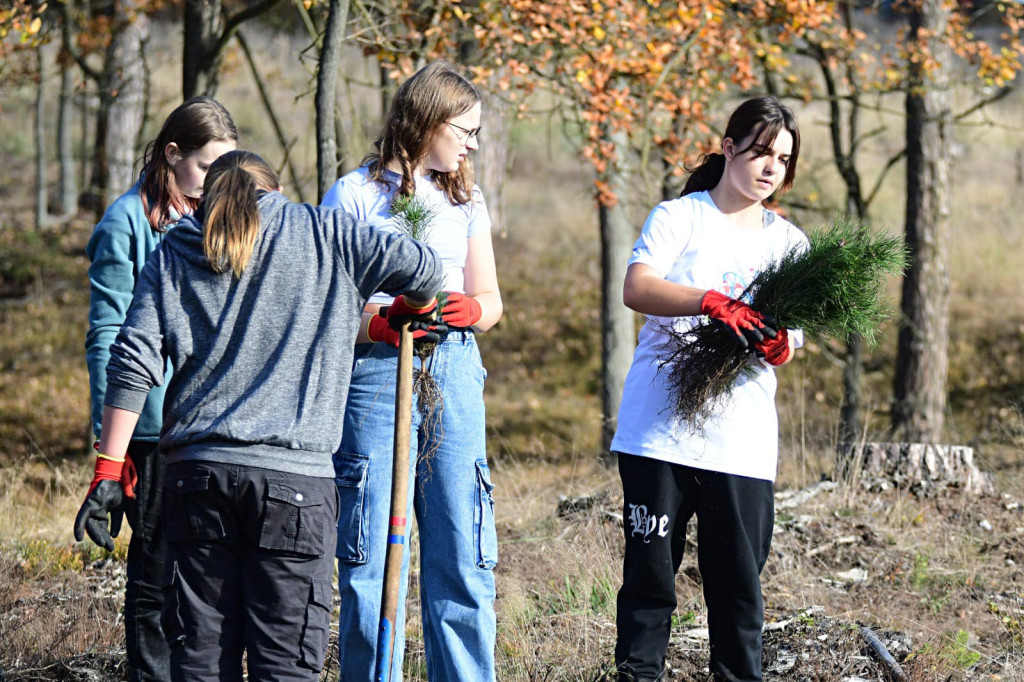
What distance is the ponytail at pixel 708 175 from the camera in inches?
130

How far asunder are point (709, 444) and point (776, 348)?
1.18 ft

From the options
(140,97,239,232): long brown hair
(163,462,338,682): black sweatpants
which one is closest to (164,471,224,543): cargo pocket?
(163,462,338,682): black sweatpants

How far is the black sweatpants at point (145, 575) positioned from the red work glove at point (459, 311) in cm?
112

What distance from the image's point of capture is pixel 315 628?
2.48 metres

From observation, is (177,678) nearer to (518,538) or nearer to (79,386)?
(518,538)

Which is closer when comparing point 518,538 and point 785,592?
point 785,592

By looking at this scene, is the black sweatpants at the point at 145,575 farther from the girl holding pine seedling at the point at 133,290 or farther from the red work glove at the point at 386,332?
the red work glove at the point at 386,332

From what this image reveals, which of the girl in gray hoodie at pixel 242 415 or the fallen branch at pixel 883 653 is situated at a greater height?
the girl in gray hoodie at pixel 242 415

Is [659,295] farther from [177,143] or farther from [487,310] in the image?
[177,143]

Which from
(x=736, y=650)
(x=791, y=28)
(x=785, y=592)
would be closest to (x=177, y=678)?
(x=736, y=650)

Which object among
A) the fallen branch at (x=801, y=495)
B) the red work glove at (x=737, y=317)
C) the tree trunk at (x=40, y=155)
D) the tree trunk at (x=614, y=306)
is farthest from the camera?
the tree trunk at (x=40, y=155)

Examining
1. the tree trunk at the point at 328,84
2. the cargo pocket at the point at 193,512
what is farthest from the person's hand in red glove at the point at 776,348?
the tree trunk at the point at 328,84

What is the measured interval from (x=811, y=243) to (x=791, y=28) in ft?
16.5

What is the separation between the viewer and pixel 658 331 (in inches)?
126
